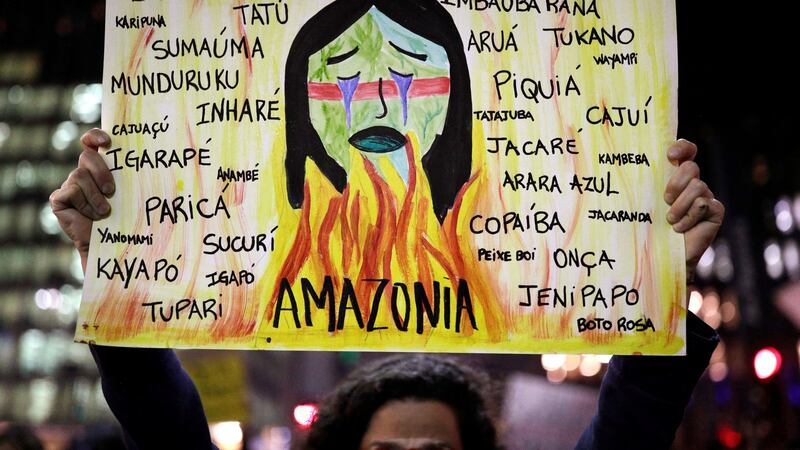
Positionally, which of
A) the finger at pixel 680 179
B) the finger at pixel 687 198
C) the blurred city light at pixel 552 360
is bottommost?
the blurred city light at pixel 552 360

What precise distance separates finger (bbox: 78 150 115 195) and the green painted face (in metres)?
0.50

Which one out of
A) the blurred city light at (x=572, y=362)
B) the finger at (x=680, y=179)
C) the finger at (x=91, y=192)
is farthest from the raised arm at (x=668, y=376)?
the blurred city light at (x=572, y=362)

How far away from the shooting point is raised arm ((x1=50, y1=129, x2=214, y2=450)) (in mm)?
2135

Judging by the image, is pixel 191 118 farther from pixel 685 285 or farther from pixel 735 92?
pixel 735 92

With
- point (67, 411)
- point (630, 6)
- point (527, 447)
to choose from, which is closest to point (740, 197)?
point (527, 447)

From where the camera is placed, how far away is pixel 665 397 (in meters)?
2.09

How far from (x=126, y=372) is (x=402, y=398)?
2.20 ft

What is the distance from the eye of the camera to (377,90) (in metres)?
2.18

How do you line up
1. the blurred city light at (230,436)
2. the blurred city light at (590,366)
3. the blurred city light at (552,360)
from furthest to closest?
the blurred city light at (590,366)
the blurred city light at (552,360)
the blurred city light at (230,436)

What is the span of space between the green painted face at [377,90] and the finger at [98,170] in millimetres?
502

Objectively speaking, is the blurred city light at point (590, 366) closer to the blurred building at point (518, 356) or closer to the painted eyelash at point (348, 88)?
the blurred building at point (518, 356)

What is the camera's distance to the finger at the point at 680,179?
2.04 metres

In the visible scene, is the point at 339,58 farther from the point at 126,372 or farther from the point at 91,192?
the point at 126,372

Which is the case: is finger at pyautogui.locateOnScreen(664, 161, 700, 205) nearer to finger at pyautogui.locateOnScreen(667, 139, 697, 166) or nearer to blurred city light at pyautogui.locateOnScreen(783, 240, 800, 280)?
finger at pyautogui.locateOnScreen(667, 139, 697, 166)
